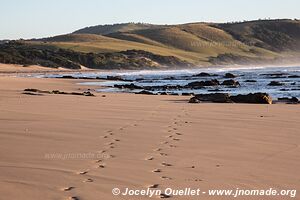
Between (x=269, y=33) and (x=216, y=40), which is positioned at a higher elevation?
(x=269, y=33)

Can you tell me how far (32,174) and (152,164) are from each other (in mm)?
1506

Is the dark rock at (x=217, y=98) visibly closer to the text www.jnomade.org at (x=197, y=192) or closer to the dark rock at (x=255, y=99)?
the dark rock at (x=255, y=99)

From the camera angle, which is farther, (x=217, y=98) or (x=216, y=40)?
(x=216, y=40)

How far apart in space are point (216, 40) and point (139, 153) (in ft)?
527

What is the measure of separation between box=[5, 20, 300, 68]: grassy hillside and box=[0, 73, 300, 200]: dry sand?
11050 centimetres

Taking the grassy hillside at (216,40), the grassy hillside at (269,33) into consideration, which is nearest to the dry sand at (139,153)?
the grassy hillside at (216,40)

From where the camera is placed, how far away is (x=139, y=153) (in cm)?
725

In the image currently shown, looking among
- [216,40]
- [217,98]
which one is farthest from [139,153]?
[216,40]

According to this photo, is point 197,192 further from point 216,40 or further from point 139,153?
point 216,40

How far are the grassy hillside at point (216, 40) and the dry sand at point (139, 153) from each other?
110495 millimetres

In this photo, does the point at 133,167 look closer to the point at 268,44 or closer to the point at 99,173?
the point at 99,173

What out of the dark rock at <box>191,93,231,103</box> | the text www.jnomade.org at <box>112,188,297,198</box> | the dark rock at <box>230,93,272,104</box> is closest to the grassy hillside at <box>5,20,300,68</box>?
the dark rock at <box>191,93,231,103</box>

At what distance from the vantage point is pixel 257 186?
18.3 ft

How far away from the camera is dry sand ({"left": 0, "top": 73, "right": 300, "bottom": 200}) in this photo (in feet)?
18.3
